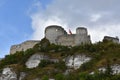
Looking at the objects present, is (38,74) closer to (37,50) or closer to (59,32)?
(37,50)

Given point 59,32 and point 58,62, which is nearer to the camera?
point 58,62

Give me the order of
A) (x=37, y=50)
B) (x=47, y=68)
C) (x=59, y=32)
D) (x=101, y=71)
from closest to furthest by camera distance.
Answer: (x=101, y=71) → (x=47, y=68) → (x=37, y=50) → (x=59, y=32)

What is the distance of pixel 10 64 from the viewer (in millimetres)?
93312

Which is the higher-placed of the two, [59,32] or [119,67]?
[59,32]

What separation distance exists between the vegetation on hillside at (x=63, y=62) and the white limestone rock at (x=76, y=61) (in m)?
0.74

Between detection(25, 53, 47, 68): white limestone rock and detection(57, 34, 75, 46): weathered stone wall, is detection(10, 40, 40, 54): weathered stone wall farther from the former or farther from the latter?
detection(25, 53, 47, 68): white limestone rock

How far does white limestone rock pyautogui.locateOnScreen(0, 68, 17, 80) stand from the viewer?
8774cm

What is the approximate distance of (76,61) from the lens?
87625 mm

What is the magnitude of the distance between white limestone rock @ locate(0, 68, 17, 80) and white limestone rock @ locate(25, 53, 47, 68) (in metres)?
3.05

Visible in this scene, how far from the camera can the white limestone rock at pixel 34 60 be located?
90.0 meters

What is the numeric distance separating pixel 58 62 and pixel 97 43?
8.03 metres

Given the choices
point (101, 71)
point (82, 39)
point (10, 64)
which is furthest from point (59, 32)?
point (101, 71)

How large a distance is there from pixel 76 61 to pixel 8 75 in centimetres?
1067

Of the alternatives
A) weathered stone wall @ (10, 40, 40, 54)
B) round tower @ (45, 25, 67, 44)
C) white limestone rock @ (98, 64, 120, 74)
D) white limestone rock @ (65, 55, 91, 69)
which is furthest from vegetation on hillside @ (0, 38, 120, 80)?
weathered stone wall @ (10, 40, 40, 54)
